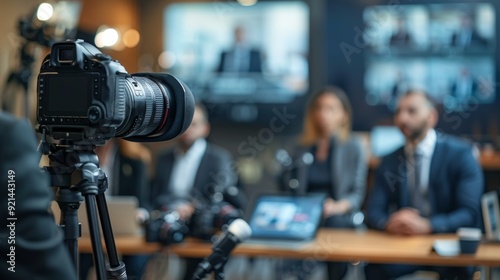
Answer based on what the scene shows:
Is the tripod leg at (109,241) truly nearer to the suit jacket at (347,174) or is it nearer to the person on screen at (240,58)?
the suit jacket at (347,174)

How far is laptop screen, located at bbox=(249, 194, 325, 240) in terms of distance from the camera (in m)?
3.22

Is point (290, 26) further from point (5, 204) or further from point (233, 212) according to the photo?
point (5, 204)

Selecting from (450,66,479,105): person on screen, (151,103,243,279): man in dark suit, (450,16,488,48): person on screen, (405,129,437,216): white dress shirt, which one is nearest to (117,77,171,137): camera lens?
(405,129,437,216): white dress shirt

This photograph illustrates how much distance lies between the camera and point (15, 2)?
466cm

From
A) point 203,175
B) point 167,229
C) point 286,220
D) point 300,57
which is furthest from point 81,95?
point 300,57

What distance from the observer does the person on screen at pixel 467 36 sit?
5436 mm

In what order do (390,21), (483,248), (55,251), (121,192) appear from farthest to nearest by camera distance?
(390,21)
(121,192)
(483,248)
(55,251)

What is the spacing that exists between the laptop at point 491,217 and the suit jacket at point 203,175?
4.23 ft

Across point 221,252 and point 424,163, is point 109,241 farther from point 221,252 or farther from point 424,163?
point 424,163

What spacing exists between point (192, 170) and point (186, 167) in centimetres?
4

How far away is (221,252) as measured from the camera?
1.79m

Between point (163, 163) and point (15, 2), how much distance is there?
1.37 meters

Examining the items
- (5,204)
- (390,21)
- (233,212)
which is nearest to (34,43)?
(233,212)

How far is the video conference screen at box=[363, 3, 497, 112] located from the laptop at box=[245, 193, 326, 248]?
83.2 inches
